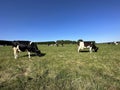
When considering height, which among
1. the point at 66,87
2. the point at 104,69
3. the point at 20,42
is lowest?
the point at 66,87

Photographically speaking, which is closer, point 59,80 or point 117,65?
point 59,80

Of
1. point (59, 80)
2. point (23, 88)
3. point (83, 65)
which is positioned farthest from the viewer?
point (83, 65)

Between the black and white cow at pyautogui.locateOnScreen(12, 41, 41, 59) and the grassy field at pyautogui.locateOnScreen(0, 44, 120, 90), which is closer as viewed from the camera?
the grassy field at pyautogui.locateOnScreen(0, 44, 120, 90)

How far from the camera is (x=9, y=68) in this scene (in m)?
12.8

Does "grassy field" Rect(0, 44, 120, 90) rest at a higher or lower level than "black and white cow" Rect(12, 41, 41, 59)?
lower

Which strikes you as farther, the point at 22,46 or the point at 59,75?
the point at 22,46

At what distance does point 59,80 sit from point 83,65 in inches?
144

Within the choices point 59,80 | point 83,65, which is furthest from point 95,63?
point 59,80

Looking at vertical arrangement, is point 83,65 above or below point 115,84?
above

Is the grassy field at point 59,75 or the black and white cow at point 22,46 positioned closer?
the grassy field at point 59,75

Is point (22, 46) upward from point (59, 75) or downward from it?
upward

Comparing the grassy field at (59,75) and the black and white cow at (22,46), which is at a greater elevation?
the black and white cow at (22,46)

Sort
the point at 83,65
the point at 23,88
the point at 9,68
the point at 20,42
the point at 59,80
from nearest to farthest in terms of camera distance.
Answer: the point at 23,88, the point at 59,80, the point at 9,68, the point at 83,65, the point at 20,42

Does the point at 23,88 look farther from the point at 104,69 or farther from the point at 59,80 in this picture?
the point at 104,69
